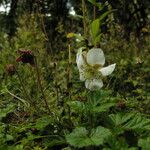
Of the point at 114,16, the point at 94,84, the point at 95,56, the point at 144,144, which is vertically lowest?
the point at 144,144

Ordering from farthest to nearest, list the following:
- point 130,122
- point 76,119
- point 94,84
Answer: point 76,119 → point 94,84 → point 130,122

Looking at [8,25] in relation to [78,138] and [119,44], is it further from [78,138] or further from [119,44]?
[78,138]

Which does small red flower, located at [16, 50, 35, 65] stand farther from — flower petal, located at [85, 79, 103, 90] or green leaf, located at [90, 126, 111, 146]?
green leaf, located at [90, 126, 111, 146]

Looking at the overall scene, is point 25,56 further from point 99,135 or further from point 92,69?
point 99,135

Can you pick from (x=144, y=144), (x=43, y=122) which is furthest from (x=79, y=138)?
(x=43, y=122)

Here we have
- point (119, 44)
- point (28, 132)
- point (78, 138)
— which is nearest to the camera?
point (78, 138)

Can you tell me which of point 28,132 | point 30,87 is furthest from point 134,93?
point 28,132

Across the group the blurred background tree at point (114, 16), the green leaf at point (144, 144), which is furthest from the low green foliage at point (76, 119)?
the blurred background tree at point (114, 16)
